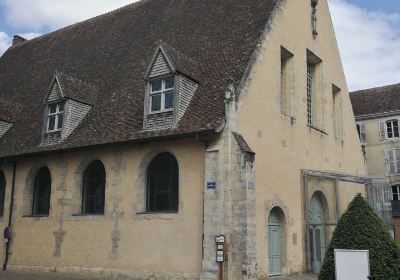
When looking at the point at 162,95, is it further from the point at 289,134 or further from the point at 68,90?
the point at 289,134

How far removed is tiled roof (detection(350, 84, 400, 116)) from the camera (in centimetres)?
3844

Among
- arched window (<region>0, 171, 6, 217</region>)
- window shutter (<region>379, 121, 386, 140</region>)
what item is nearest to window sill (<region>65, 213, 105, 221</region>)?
arched window (<region>0, 171, 6, 217</region>)

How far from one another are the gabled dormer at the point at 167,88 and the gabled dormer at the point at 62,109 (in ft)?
11.6

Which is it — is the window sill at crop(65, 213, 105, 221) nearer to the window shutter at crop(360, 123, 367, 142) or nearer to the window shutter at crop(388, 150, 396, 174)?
the window shutter at crop(388, 150, 396, 174)

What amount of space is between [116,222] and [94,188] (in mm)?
2006

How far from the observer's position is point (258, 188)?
14219mm

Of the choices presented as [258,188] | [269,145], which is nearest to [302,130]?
[269,145]

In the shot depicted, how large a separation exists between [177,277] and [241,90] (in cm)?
570

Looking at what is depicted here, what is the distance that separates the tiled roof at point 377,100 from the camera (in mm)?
38438

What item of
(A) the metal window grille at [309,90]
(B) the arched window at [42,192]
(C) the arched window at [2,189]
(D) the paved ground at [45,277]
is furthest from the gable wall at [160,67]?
(C) the arched window at [2,189]

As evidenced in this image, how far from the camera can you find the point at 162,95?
1497 centimetres

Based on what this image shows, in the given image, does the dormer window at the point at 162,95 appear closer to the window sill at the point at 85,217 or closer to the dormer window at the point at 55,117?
the window sill at the point at 85,217

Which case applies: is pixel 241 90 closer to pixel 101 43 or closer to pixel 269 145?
pixel 269 145

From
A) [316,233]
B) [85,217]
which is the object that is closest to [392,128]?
[316,233]
